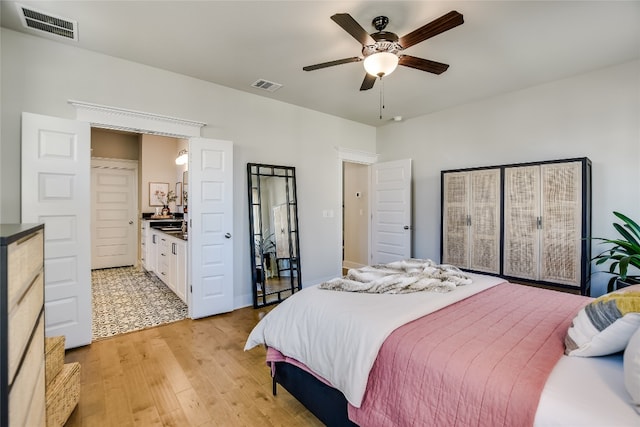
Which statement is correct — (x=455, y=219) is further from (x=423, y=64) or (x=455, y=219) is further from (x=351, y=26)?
(x=351, y=26)

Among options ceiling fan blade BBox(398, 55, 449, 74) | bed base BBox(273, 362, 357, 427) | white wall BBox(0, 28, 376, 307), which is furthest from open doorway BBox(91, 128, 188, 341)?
ceiling fan blade BBox(398, 55, 449, 74)

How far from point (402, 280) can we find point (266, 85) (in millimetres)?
2851

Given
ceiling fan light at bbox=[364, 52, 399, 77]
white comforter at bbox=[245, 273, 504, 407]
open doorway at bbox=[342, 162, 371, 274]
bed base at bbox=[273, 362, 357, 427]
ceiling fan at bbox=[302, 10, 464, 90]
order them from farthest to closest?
open doorway at bbox=[342, 162, 371, 274], ceiling fan light at bbox=[364, 52, 399, 77], ceiling fan at bbox=[302, 10, 464, 90], bed base at bbox=[273, 362, 357, 427], white comforter at bbox=[245, 273, 504, 407]

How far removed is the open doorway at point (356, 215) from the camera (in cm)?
562

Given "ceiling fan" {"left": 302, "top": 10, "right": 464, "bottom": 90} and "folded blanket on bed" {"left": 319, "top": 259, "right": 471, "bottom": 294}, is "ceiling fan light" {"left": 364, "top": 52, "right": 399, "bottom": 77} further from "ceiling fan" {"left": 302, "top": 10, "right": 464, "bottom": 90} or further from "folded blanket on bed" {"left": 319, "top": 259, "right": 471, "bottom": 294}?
"folded blanket on bed" {"left": 319, "top": 259, "right": 471, "bottom": 294}

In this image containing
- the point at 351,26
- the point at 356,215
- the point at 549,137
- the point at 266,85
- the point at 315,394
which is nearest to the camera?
the point at 315,394

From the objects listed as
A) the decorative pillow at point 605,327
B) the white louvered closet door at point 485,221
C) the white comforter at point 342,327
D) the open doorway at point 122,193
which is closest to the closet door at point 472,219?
the white louvered closet door at point 485,221

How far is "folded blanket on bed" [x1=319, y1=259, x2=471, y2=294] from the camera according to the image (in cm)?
198

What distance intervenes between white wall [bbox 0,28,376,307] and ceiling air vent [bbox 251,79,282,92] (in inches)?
11.0

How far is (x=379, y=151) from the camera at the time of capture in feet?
17.8

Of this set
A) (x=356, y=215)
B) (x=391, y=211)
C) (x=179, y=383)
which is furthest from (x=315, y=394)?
(x=356, y=215)

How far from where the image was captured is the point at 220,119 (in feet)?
12.0

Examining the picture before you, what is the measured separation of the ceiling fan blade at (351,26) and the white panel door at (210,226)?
80.3 inches

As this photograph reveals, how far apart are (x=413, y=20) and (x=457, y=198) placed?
2316 mm
